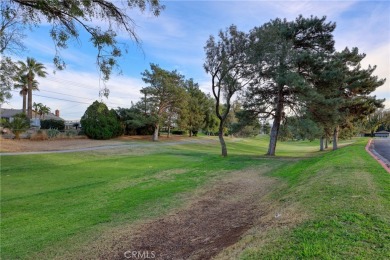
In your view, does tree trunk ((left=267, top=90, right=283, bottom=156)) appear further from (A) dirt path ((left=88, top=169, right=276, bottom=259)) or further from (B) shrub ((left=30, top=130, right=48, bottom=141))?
(B) shrub ((left=30, top=130, right=48, bottom=141))

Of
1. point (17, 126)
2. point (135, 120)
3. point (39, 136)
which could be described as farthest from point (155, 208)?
point (135, 120)

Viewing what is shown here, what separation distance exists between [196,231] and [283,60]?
1755 cm

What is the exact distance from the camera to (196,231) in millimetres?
5480

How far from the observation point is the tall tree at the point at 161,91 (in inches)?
1521

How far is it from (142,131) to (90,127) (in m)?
11.7

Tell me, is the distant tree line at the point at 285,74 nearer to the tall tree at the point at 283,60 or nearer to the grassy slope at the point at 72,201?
the tall tree at the point at 283,60

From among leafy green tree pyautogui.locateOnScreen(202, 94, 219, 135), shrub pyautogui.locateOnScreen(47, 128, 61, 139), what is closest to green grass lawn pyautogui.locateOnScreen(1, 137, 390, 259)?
shrub pyautogui.locateOnScreen(47, 128, 61, 139)

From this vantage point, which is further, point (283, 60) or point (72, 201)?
point (283, 60)

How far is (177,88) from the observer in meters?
39.0

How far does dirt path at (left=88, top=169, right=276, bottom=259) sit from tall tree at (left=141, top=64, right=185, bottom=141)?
3171 cm

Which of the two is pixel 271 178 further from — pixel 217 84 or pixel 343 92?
pixel 343 92

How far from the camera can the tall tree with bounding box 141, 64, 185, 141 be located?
3862 cm

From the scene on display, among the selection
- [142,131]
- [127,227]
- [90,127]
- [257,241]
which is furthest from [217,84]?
[142,131]

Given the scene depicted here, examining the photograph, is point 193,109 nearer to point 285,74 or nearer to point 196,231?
point 285,74
